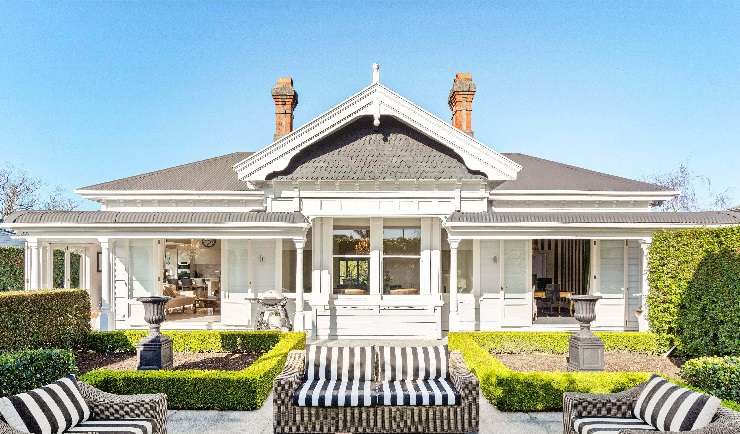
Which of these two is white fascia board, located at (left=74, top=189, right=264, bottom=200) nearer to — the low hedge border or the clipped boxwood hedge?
the low hedge border

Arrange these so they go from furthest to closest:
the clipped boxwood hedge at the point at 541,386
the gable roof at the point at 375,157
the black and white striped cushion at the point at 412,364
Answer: the gable roof at the point at 375,157 < the clipped boxwood hedge at the point at 541,386 < the black and white striped cushion at the point at 412,364

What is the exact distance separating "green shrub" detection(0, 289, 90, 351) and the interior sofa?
14.8 feet

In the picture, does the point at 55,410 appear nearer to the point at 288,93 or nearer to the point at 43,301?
the point at 43,301

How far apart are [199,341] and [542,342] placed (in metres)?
7.48

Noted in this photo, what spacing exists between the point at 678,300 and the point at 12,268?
20929 mm

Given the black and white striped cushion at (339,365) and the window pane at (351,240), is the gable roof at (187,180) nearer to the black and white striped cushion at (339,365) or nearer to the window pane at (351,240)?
the window pane at (351,240)

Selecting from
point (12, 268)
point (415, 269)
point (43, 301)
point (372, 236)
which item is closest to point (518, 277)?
point (415, 269)

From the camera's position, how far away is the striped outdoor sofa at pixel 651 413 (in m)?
4.45

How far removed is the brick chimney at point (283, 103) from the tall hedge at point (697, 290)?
1111 centimetres

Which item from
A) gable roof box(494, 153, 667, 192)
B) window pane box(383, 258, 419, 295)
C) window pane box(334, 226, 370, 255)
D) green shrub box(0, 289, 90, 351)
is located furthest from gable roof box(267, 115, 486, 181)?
green shrub box(0, 289, 90, 351)

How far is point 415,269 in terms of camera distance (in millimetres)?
13117

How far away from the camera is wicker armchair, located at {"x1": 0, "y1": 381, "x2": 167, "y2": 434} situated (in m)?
5.13

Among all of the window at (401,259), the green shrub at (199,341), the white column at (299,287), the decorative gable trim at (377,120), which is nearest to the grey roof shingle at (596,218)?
the decorative gable trim at (377,120)

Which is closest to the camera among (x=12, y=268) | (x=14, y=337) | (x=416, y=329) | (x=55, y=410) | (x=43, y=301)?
(x=55, y=410)
